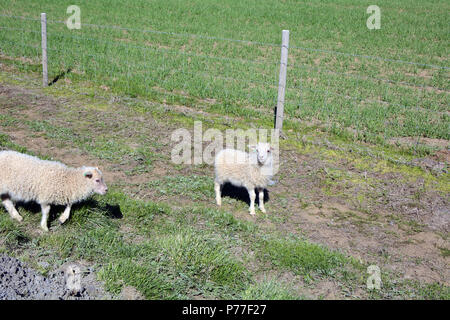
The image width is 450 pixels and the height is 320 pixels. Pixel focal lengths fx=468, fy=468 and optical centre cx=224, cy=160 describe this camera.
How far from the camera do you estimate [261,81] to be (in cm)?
1200

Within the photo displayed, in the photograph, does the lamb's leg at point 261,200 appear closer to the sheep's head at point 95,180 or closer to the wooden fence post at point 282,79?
the sheep's head at point 95,180

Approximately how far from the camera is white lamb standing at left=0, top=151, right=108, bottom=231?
538 cm

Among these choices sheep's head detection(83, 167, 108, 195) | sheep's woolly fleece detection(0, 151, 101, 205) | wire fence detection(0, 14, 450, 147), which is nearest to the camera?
sheep's woolly fleece detection(0, 151, 101, 205)

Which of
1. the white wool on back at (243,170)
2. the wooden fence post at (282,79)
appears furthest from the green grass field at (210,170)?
the white wool on back at (243,170)

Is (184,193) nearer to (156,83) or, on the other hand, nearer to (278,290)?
(278,290)

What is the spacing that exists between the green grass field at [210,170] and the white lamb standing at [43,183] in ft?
0.79

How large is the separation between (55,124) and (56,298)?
548 centimetres

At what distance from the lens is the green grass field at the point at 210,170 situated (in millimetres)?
5062

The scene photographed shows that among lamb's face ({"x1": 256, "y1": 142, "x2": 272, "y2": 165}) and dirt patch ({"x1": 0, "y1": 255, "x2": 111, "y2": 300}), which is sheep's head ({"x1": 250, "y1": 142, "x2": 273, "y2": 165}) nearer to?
lamb's face ({"x1": 256, "y1": 142, "x2": 272, "y2": 165})

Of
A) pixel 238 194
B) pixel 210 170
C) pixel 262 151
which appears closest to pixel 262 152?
pixel 262 151

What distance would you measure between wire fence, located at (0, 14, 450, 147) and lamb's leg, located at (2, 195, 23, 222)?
5578mm

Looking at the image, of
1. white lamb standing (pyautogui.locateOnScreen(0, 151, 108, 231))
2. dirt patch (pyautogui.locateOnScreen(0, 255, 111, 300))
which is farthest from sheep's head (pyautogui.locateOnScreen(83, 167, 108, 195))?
dirt patch (pyautogui.locateOnScreen(0, 255, 111, 300))

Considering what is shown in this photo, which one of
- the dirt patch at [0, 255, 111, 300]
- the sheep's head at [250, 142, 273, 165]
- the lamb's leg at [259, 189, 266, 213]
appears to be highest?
the sheep's head at [250, 142, 273, 165]

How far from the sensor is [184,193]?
685 centimetres
